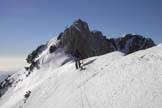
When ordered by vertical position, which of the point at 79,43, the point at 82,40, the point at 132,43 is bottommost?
the point at 132,43

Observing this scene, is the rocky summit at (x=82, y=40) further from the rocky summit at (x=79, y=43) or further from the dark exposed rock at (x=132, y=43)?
the dark exposed rock at (x=132, y=43)

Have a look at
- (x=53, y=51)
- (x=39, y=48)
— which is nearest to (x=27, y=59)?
(x=39, y=48)

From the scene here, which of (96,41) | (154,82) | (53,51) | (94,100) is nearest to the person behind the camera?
(154,82)

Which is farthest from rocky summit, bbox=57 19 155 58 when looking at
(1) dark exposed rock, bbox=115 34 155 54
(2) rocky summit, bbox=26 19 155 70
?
(1) dark exposed rock, bbox=115 34 155 54

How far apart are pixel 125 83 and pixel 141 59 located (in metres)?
5.66

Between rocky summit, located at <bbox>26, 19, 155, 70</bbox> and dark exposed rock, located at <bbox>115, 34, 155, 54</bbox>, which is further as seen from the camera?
dark exposed rock, located at <bbox>115, 34, 155, 54</bbox>

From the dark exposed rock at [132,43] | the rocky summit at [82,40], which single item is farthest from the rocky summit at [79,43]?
the dark exposed rock at [132,43]

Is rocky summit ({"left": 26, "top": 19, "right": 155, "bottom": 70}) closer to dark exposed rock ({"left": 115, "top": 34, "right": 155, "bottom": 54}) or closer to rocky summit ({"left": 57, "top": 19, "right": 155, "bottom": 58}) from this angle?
rocky summit ({"left": 57, "top": 19, "right": 155, "bottom": 58})

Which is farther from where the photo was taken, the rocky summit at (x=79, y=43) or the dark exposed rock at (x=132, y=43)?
the dark exposed rock at (x=132, y=43)

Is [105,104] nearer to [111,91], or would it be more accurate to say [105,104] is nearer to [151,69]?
[111,91]

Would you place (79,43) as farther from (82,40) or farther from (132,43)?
(132,43)

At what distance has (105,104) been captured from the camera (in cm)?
1803

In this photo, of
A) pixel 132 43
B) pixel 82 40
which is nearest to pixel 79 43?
pixel 82 40

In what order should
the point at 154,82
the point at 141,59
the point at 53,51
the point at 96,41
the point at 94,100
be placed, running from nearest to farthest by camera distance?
the point at 154,82, the point at 94,100, the point at 141,59, the point at 53,51, the point at 96,41
